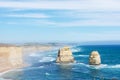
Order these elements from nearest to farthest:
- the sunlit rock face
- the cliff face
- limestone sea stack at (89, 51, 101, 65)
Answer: the cliff face
the sunlit rock face
limestone sea stack at (89, 51, 101, 65)

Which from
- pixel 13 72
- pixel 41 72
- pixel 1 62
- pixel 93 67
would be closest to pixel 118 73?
pixel 93 67

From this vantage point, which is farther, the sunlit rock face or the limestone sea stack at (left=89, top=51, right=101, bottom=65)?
the limestone sea stack at (left=89, top=51, right=101, bottom=65)

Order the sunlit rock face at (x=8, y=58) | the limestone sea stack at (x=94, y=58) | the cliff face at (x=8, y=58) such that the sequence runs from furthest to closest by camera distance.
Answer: the limestone sea stack at (x=94, y=58) < the sunlit rock face at (x=8, y=58) < the cliff face at (x=8, y=58)

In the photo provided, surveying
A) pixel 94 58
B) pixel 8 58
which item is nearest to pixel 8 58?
pixel 8 58

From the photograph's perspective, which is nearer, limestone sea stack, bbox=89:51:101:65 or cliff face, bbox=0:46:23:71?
cliff face, bbox=0:46:23:71

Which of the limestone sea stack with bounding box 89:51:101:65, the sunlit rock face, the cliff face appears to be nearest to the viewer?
the cliff face

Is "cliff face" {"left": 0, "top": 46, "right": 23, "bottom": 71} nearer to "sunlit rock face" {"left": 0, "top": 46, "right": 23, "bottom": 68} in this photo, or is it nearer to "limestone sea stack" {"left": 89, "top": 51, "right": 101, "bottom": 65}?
"sunlit rock face" {"left": 0, "top": 46, "right": 23, "bottom": 68}

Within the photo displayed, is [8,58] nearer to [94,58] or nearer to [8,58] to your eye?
[8,58]

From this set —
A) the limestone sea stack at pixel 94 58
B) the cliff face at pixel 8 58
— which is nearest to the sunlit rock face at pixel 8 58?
the cliff face at pixel 8 58

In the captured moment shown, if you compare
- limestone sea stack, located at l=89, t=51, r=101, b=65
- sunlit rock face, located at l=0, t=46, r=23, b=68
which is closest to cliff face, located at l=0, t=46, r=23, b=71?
sunlit rock face, located at l=0, t=46, r=23, b=68

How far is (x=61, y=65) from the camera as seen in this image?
390 ft

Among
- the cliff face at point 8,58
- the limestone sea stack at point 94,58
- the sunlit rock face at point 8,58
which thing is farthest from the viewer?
the limestone sea stack at point 94,58

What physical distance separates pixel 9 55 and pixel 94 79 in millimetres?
36821

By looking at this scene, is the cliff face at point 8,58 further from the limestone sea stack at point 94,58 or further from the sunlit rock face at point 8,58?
the limestone sea stack at point 94,58
